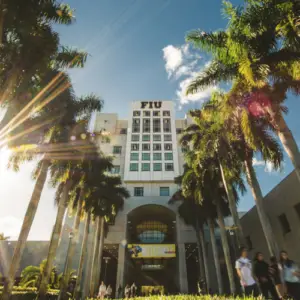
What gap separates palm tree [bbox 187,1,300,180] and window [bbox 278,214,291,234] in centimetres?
1078

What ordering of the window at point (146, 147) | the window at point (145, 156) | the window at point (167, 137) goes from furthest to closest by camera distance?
the window at point (167, 137) → the window at point (146, 147) → the window at point (145, 156)

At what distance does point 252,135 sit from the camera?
37.9ft

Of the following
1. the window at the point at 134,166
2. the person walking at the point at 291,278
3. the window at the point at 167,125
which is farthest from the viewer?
the window at the point at 167,125

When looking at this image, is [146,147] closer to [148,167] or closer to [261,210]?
[148,167]

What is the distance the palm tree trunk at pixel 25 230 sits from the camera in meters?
10.8

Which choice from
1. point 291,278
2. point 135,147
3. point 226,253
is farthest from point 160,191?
point 291,278

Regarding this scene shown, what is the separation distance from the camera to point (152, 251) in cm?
3338

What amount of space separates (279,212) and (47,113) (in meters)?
19.4

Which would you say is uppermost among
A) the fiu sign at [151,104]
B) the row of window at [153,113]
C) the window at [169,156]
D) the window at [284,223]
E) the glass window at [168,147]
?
the fiu sign at [151,104]

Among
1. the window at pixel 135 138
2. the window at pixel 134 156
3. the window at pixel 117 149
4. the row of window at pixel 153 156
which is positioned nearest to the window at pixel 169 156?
the row of window at pixel 153 156

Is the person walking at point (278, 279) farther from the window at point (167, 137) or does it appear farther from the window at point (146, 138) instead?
the window at point (146, 138)

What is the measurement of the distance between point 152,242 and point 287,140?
35.4 metres

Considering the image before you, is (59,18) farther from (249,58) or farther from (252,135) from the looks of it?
(252,135)

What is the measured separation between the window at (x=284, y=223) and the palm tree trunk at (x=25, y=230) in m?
18.5
